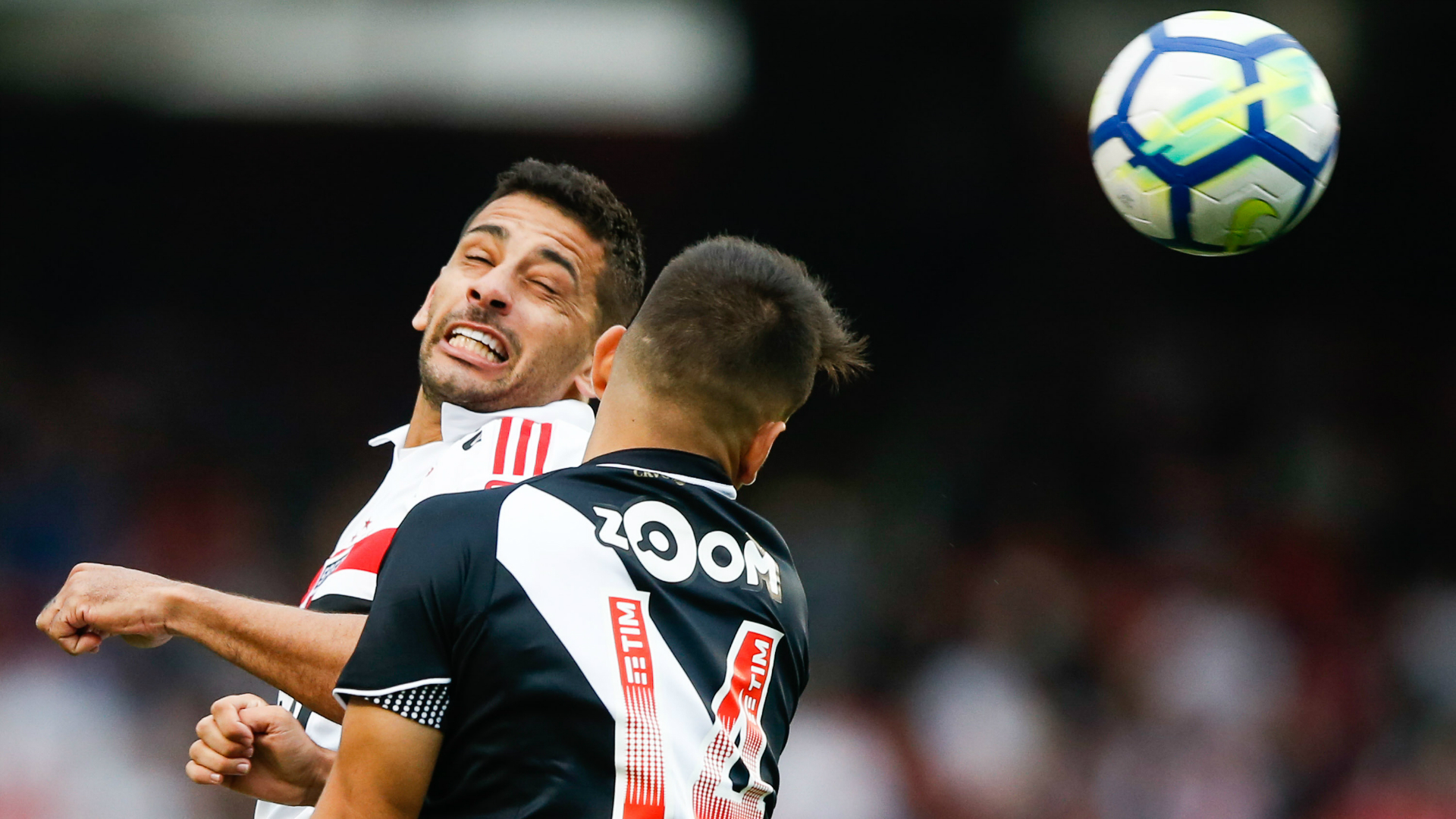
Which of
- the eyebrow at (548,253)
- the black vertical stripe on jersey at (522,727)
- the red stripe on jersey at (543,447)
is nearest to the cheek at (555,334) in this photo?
the eyebrow at (548,253)

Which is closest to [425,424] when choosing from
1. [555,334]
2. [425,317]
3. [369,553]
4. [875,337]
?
[425,317]

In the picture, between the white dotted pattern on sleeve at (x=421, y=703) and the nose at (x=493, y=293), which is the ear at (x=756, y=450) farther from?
the nose at (x=493, y=293)

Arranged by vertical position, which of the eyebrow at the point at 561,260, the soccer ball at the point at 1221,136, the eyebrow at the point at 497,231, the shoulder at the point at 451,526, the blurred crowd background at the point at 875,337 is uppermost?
the soccer ball at the point at 1221,136

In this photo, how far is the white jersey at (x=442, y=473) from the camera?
8.98 feet

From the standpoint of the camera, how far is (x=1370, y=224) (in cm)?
998

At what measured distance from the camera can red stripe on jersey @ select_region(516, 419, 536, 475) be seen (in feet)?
9.78

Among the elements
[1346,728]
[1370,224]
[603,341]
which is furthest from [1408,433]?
[603,341]

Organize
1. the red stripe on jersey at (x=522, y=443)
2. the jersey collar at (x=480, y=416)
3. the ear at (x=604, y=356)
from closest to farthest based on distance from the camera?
the ear at (x=604, y=356), the red stripe on jersey at (x=522, y=443), the jersey collar at (x=480, y=416)

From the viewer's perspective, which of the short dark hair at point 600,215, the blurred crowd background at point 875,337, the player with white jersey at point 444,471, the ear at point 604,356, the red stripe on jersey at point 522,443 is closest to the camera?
the ear at point 604,356

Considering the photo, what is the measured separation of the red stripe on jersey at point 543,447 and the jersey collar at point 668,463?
66 centimetres

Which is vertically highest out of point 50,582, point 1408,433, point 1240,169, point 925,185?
point 1240,169

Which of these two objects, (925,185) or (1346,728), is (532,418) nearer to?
(1346,728)

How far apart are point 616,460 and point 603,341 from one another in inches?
13.3

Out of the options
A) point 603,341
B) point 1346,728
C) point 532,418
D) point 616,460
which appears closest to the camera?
point 616,460
